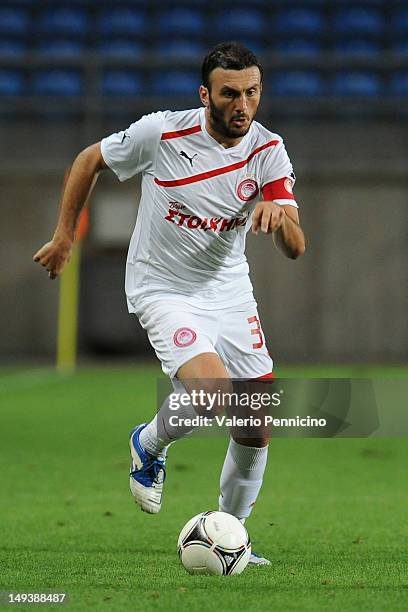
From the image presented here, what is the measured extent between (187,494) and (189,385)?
2230mm

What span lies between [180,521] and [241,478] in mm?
965

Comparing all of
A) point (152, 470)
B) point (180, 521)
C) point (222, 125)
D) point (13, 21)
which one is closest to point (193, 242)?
point (222, 125)

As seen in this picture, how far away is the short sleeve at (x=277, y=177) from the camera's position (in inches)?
194

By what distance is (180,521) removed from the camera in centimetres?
600

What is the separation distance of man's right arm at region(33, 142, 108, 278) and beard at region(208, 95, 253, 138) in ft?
1.89

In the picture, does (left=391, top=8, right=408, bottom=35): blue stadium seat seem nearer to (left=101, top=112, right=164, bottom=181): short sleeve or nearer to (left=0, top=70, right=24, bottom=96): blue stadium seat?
(left=0, top=70, right=24, bottom=96): blue stadium seat

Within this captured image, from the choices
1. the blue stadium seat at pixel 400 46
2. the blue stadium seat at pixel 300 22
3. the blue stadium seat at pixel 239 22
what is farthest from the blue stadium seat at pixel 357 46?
the blue stadium seat at pixel 239 22

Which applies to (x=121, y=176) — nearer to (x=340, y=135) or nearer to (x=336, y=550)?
(x=336, y=550)

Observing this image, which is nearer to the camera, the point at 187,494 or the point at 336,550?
the point at 336,550

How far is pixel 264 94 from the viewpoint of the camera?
17.1 m

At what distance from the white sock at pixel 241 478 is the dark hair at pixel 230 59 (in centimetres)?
158

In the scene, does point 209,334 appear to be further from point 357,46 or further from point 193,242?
point 357,46

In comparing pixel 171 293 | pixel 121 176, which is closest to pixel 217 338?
pixel 171 293

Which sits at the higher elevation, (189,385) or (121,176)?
(121,176)
